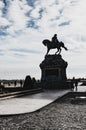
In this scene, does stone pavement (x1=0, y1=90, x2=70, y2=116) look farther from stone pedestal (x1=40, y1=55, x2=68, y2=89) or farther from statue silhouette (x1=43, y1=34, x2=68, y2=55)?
statue silhouette (x1=43, y1=34, x2=68, y2=55)

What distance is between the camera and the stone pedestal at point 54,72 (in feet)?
146

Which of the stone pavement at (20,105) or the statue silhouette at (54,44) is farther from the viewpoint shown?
the statue silhouette at (54,44)

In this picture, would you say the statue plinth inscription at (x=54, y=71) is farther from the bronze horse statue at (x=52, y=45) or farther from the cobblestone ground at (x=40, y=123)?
the cobblestone ground at (x=40, y=123)

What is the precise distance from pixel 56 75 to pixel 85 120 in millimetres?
32533

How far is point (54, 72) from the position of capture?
45406mm

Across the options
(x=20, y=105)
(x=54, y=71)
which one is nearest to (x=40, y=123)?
(x=20, y=105)

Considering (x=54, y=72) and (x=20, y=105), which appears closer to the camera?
(x=20, y=105)

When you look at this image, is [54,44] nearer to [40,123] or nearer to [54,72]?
[54,72]

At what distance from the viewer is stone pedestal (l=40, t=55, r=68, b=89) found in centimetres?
4456

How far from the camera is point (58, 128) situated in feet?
35.4

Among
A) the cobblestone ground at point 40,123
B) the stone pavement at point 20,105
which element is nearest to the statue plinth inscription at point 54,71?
the stone pavement at point 20,105

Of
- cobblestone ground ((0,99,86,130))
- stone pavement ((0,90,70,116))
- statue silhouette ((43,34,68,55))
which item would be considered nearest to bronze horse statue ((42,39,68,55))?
statue silhouette ((43,34,68,55))

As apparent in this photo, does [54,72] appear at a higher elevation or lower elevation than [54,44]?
lower

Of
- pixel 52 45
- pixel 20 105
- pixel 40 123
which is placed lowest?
pixel 40 123
